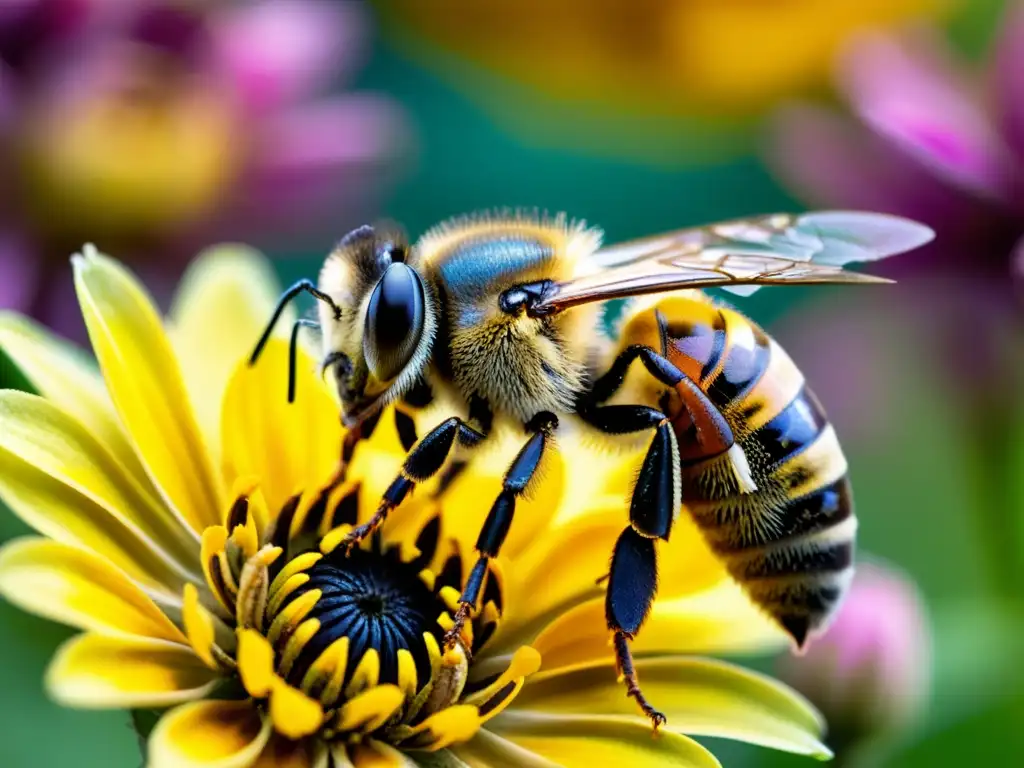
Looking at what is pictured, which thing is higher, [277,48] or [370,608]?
[277,48]

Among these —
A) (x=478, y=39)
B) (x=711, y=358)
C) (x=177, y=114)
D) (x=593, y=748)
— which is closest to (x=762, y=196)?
(x=478, y=39)

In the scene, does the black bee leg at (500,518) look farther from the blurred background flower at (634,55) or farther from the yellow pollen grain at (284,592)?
the blurred background flower at (634,55)

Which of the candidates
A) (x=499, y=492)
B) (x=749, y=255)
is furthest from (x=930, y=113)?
(x=499, y=492)

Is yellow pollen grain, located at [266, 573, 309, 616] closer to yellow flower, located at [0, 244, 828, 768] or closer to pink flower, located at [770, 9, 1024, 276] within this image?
yellow flower, located at [0, 244, 828, 768]

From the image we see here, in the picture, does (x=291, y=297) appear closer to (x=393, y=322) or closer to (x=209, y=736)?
(x=393, y=322)

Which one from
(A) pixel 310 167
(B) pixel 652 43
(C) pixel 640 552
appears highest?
(B) pixel 652 43

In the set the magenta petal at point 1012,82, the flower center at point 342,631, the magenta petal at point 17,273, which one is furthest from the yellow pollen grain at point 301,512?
the magenta petal at point 1012,82
